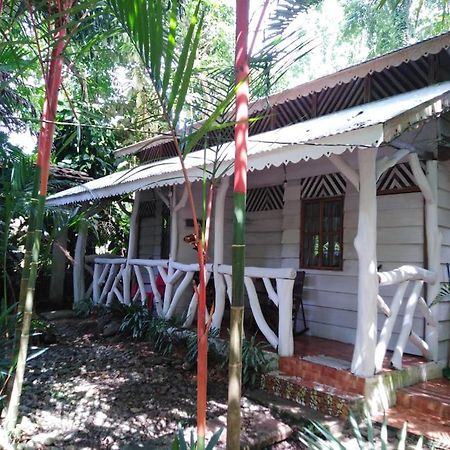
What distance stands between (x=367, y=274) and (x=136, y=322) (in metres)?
4.05

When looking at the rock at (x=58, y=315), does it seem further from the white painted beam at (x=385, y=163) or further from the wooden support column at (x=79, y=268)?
the white painted beam at (x=385, y=163)

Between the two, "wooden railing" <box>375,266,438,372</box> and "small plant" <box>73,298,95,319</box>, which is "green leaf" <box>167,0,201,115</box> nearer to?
"wooden railing" <box>375,266,438,372</box>

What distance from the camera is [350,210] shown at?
5.84 metres

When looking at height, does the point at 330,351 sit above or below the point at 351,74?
below

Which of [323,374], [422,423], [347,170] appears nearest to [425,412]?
[422,423]

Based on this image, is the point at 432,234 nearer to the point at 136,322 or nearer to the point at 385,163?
the point at 385,163

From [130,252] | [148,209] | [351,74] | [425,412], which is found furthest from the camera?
[148,209]

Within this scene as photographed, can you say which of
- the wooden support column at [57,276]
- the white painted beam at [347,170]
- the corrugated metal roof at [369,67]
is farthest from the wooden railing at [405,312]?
the wooden support column at [57,276]

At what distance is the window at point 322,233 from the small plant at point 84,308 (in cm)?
439

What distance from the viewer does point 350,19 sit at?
1931cm

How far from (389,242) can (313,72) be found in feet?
73.0

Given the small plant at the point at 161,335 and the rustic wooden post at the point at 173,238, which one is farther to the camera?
the rustic wooden post at the point at 173,238

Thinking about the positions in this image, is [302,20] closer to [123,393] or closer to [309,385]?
[309,385]

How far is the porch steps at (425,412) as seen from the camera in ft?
11.1
